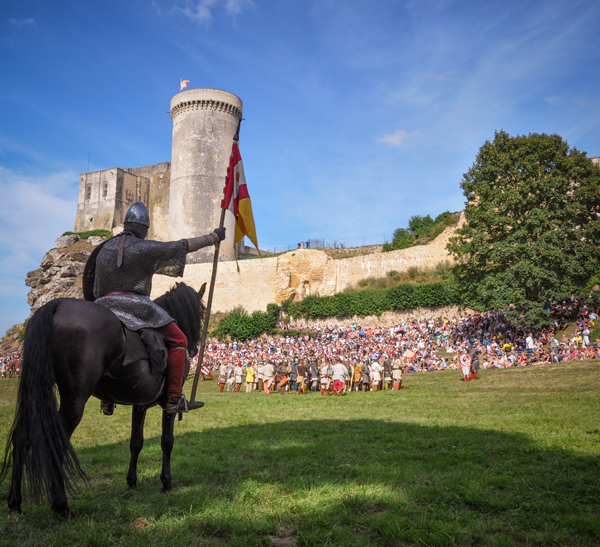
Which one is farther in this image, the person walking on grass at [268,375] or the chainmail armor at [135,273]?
the person walking on grass at [268,375]

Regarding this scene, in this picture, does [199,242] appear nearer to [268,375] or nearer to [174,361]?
[174,361]

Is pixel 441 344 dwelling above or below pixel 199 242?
below

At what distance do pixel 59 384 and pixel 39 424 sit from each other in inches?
12.8

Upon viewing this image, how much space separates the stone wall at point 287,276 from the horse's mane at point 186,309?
118 feet

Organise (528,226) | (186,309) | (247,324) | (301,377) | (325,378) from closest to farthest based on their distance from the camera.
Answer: (186,309)
(325,378)
(301,377)
(528,226)
(247,324)

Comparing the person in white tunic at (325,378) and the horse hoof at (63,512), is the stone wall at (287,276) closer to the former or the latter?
the person in white tunic at (325,378)

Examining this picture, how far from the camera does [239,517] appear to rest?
351 cm

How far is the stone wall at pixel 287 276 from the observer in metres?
41.4

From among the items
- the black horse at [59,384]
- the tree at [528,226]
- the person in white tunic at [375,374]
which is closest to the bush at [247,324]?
the tree at [528,226]

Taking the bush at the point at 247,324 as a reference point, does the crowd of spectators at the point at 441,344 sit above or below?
below

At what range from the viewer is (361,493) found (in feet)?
13.3

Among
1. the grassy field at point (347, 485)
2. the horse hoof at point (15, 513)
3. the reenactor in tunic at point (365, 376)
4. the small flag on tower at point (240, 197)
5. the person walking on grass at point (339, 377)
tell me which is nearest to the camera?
the grassy field at point (347, 485)

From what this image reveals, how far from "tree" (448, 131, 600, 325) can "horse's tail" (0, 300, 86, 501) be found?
2152 cm

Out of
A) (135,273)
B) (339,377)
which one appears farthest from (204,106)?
(135,273)
